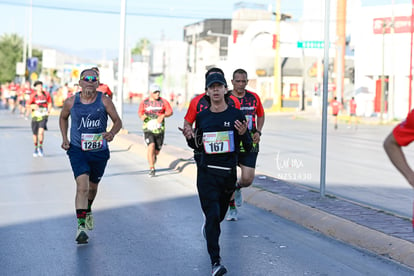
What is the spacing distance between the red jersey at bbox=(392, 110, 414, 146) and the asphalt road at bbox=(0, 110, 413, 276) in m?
2.94

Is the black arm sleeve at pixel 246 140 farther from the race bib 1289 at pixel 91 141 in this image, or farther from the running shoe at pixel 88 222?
the running shoe at pixel 88 222

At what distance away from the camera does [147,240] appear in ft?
27.7

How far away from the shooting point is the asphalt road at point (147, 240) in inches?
281

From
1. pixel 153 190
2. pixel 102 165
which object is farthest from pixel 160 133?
pixel 102 165

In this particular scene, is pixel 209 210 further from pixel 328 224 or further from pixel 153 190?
pixel 153 190

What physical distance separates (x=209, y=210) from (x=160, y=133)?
7994 millimetres

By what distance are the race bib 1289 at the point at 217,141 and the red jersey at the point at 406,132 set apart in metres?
2.73

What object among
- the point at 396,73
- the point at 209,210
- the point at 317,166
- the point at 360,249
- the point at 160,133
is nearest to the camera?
the point at 209,210

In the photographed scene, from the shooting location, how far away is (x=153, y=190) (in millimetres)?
12867

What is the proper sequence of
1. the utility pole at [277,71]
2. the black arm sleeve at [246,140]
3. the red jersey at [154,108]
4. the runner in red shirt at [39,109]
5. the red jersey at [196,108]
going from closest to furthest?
the black arm sleeve at [246,140]
the red jersey at [196,108]
the red jersey at [154,108]
the runner in red shirt at [39,109]
the utility pole at [277,71]

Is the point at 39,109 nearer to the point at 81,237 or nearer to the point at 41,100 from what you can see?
the point at 41,100

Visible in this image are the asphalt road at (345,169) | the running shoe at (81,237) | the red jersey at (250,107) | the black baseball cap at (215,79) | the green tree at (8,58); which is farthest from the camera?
the green tree at (8,58)

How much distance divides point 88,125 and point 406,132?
189 inches

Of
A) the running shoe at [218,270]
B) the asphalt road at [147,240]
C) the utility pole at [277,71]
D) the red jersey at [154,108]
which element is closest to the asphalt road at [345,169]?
the asphalt road at [147,240]
